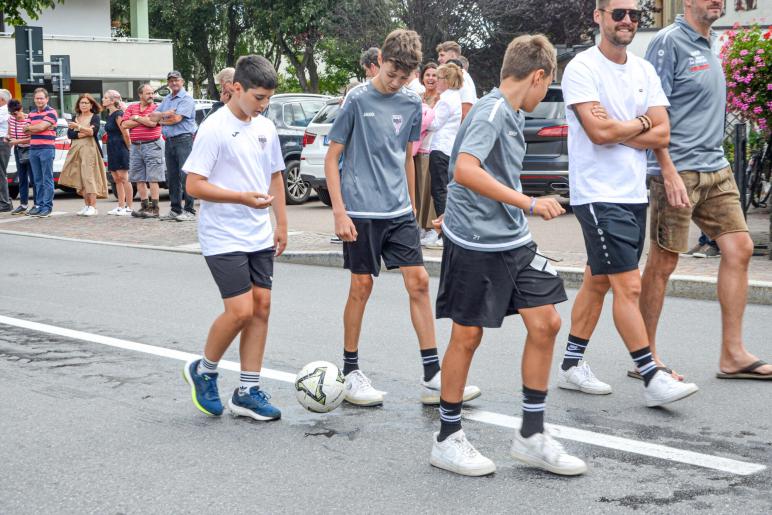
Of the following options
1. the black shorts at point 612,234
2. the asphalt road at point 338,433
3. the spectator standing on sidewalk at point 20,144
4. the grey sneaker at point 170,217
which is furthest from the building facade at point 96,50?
the black shorts at point 612,234

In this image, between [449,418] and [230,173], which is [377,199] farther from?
[449,418]

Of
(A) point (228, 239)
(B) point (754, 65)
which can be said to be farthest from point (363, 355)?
(B) point (754, 65)

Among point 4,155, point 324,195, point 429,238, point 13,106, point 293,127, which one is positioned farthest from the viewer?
point 293,127

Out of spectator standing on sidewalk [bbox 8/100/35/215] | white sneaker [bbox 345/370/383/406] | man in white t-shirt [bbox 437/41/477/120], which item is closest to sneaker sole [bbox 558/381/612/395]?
white sneaker [bbox 345/370/383/406]

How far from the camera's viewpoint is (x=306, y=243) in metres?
12.6

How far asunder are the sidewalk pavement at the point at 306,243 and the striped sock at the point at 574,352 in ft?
10.5

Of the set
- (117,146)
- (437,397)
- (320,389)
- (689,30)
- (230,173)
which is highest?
(689,30)

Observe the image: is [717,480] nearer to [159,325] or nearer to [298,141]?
[159,325]

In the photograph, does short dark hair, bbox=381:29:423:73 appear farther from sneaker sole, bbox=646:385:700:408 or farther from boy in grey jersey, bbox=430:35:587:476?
sneaker sole, bbox=646:385:700:408

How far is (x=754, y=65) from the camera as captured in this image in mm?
9969

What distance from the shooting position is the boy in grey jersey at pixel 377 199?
584 cm

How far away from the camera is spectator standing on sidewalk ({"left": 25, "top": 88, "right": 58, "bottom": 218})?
17.0 meters

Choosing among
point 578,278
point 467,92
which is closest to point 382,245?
point 578,278

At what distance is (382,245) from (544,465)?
171cm
